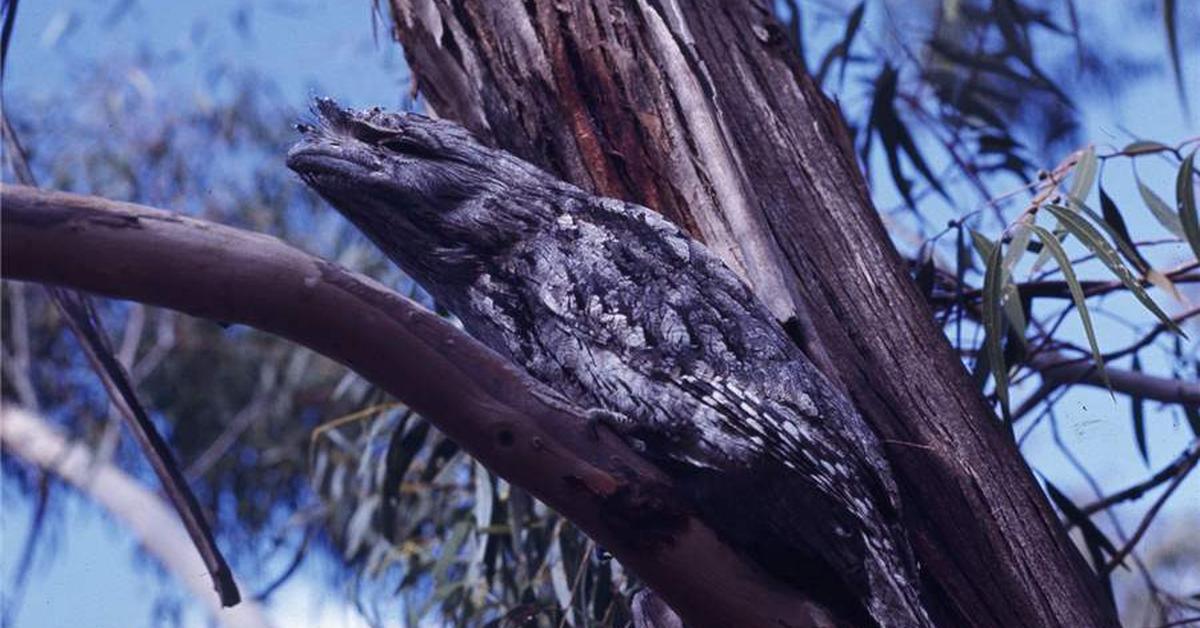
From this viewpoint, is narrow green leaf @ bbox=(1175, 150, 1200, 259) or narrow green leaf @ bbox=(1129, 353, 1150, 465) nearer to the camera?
narrow green leaf @ bbox=(1175, 150, 1200, 259)

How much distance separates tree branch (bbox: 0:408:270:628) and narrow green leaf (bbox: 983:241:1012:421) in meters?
3.48

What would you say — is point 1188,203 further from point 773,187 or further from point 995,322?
point 773,187

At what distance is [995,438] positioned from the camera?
5.69 feet

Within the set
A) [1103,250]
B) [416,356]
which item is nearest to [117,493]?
[1103,250]

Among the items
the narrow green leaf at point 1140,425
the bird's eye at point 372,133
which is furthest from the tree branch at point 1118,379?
the bird's eye at point 372,133

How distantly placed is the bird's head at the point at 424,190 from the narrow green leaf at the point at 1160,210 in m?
1.17

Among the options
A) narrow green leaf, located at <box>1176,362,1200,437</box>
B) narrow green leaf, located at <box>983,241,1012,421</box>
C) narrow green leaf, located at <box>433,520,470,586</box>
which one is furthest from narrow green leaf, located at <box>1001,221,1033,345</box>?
narrow green leaf, located at <box>433,520,470,586</box>

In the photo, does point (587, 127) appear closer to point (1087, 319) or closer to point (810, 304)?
point (810, 304)

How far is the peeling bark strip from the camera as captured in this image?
1.64 metres

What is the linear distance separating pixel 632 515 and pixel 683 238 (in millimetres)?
405

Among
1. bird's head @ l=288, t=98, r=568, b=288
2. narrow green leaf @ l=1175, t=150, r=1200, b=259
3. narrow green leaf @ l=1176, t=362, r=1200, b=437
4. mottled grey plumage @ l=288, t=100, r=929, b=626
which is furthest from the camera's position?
narrow green leaf @ l=1176, t=362, r=1200, b=437

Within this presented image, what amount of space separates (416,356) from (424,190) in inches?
15.3

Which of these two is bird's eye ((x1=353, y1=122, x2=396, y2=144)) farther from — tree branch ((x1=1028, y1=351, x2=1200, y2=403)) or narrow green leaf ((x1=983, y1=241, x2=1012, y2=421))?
tree branch ((x1=1028, y1=351, x2=1200, y2=403))

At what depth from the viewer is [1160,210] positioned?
2.36 meters
